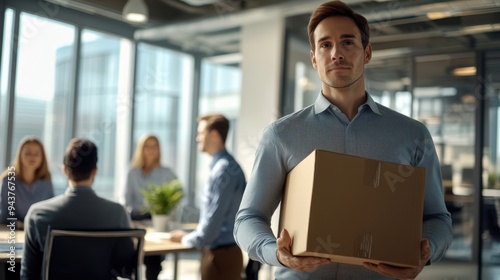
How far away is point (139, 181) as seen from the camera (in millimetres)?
4969

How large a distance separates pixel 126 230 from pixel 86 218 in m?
0.27

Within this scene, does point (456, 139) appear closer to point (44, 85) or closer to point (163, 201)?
point (163, 201)

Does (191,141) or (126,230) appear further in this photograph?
(191,141)

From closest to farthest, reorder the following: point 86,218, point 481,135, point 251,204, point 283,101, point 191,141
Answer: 1. point 251,204
2. point 86,218
3. point 481,135
4. point 283,101
5. point 191,141

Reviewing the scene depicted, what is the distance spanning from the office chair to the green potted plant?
1.06 meters

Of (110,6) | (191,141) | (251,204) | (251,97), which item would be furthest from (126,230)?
(191,141)

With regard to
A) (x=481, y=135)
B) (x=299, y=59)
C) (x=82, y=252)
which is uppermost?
(x=299, y=59)

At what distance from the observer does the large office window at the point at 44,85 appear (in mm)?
5828

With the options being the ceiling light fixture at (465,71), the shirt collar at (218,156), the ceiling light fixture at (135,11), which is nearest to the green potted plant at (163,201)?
the shirt collar at (218,156)

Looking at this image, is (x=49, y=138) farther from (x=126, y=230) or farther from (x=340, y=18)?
(x=340, y=18)

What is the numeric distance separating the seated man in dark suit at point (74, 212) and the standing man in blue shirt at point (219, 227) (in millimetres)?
612

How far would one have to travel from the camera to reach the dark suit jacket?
260 cm

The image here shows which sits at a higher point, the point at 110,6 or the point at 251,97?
the point at 110,6

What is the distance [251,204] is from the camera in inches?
59.1
